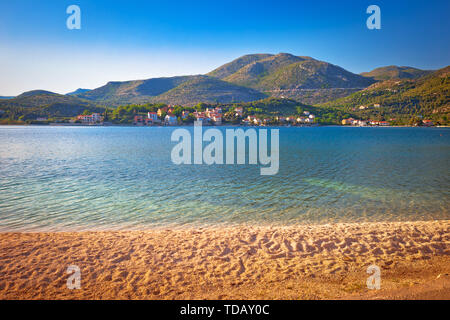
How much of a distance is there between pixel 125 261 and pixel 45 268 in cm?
170

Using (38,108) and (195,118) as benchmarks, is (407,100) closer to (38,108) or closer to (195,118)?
(195,118)

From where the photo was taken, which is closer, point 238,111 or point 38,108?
point 38,108

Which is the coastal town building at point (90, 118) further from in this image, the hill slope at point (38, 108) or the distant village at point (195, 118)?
the hill slope at point (38, 108)

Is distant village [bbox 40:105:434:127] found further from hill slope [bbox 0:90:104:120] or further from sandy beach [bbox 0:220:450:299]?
sandy beach [bbox 0:220:450:299]

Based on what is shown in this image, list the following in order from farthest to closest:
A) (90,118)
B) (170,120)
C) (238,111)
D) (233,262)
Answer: (238,111) → (170,120) → (90,118) → (233,262)

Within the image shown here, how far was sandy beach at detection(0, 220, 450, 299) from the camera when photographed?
4395mm

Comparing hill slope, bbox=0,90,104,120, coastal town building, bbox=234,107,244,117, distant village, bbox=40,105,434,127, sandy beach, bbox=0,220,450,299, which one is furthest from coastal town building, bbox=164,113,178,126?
sandy beach, bbox=0,220,450,299

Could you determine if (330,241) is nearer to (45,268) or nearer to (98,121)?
(45,268)

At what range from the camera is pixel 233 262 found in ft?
18.5

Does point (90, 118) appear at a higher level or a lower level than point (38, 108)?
lower

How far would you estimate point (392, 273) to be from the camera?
500 cm

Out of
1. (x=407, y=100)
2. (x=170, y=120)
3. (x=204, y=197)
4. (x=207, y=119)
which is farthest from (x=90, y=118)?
(x=407, y=100)

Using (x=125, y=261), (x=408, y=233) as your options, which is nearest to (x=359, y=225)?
(x=408, y=233)
